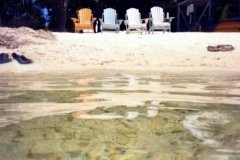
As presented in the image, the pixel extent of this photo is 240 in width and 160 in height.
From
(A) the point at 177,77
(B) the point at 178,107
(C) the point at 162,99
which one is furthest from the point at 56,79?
(B) the point at 178,107

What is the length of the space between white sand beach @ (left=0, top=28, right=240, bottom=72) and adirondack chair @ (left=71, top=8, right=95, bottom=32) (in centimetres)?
362

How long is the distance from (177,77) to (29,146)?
16.5 feet

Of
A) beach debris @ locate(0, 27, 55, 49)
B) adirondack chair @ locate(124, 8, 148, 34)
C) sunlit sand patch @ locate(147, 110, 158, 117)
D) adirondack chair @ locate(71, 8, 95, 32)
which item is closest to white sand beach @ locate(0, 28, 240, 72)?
beach debris @ locate(0, 27, 55, 49)

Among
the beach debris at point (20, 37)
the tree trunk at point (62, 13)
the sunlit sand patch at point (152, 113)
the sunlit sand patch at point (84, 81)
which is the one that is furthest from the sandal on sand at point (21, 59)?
the tree trunk at point (62, 13)

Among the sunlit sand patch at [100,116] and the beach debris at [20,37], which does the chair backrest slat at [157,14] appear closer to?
the beach debris at [20,37]

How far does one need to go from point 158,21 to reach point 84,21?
9.23ft

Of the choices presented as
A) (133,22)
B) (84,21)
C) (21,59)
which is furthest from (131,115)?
(84,21)

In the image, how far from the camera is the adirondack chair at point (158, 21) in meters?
15.0

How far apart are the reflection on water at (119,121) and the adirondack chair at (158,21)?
347 inches

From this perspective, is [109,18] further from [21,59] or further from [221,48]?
[21,59]

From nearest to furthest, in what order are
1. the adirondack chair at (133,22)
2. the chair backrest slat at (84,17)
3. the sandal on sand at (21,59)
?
the sandal on sand at (21,59)
the adirondack chair at (133,22)
the chair backrest slat at (84,17)

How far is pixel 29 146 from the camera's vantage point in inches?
109

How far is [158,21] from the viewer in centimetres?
1537

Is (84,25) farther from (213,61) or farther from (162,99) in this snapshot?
(162,99)
